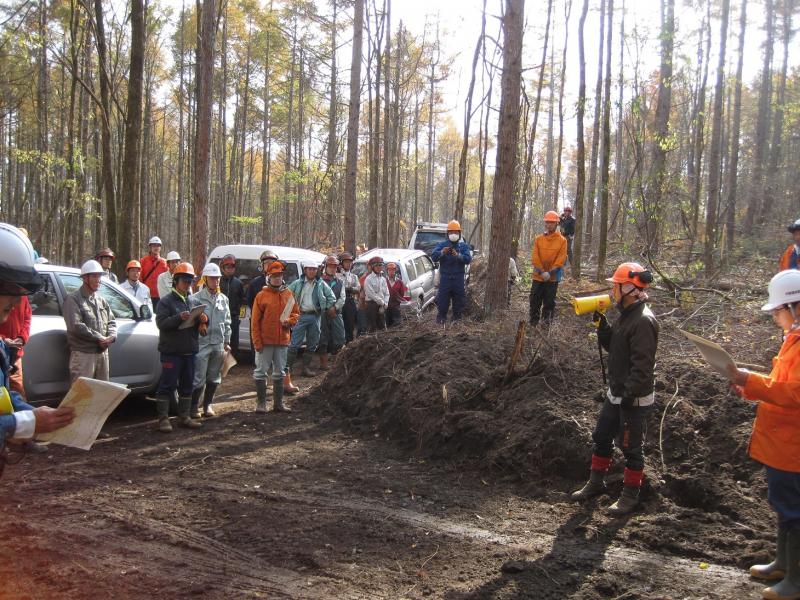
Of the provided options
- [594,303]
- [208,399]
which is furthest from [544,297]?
[208,399]

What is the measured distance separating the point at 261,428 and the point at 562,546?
4294 millimetres

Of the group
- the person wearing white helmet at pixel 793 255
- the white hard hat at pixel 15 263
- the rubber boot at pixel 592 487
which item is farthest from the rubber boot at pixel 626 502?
the white hard hat at pixel 15 263

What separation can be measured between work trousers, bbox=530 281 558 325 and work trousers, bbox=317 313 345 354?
12.0ft

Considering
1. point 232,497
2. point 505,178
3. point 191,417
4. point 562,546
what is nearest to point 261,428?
point 191,417

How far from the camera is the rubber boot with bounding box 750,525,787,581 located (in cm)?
379

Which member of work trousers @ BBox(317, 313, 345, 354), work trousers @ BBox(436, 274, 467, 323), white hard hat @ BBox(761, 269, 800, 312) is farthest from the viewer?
work trousers @ BBox(317, 313, 345, 354)

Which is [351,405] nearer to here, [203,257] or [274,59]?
[203,257]

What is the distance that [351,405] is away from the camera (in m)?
8.11

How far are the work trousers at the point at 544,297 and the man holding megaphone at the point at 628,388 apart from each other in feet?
15.1

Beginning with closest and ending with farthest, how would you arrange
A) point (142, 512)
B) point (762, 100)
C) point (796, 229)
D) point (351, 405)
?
point (142, 512) → point (796, 229) → point (351, 405) → point (762, 100)

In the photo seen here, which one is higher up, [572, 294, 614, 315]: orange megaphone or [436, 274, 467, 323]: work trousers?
[572, 294, 614, 315]: orange megaphone

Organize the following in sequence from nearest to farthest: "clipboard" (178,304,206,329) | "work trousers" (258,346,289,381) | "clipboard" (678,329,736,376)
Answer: "clipboard" (678,329,736,376) < "clipboard" (178,304,206,329) < "work trousers" (258,346,289,381)

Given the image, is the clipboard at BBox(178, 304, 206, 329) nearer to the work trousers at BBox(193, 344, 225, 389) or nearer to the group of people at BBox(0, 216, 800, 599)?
the group of people at BBox(0, 216, 800, 599)

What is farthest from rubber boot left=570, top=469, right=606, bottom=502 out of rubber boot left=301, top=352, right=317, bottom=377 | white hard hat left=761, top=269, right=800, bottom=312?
rubber boot left=301, top=352, right=317, bottom=377
